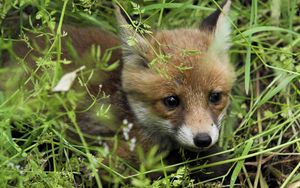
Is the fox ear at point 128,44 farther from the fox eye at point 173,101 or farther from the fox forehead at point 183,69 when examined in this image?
the fox eye at point 173,101

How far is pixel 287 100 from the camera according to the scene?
4.51 metres

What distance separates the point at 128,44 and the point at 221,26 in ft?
2.10

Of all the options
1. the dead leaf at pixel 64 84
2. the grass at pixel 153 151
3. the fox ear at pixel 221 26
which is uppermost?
the dead leaf at pixel 64 84

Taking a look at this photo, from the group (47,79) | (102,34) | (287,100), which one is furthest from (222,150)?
(47,79)

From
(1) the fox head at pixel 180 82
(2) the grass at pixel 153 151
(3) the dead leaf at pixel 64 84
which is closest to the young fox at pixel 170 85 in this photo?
(1) the fox head at pixel 180 82

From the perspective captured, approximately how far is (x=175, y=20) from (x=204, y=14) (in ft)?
0.87

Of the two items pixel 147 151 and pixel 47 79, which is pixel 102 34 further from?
pixel 47 79

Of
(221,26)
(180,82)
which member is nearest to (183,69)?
(180,82)

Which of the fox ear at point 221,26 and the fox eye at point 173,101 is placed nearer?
the fox eye at point 173,101

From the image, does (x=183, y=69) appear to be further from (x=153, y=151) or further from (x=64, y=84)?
(x=64, y=84)

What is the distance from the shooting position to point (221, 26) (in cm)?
398

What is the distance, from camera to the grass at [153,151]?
10.2 ft

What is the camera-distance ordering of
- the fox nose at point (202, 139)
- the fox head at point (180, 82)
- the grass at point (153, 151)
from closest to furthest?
the grass at point (153, 151), the fox nose at point (202, 139), the fox head at point (180, 82)

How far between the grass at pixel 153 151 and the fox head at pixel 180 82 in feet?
0.57
